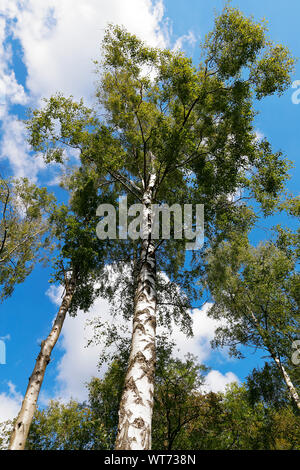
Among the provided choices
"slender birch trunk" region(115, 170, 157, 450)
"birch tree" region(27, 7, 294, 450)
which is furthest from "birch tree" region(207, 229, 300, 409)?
"slender birch trunk" region(115, 170, 157, 450)

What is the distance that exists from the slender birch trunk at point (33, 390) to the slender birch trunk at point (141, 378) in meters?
3.90

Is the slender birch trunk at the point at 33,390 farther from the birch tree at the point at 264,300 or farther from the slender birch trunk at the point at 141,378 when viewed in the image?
the birch tree at the point at 264,300

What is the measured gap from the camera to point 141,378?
3.95 meters

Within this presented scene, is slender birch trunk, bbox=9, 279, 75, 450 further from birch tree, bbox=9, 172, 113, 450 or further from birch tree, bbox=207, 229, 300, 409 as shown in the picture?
birch tree, bbox=207, 229, 300, 409

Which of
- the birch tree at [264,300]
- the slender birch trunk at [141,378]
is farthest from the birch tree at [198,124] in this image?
the birch tree at [264,300]

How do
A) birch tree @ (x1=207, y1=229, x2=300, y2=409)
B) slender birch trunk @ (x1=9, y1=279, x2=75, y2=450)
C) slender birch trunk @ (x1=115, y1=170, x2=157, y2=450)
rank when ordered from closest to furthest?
slender birch trunk @ (x1=115, y1=170, x2=157, y2=450)
slender birch trunk @ (x1=9, y1=279, x2=75, y2=450)
birch tree @ (x1=207, y1=229, x2=300, y2=409)

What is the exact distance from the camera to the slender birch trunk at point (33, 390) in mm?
5812

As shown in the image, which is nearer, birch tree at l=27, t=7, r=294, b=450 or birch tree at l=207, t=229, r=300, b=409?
birch tree at l=27, t=7, r=294, b=450

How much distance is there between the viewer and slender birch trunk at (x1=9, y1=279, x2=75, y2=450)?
5.81 meters

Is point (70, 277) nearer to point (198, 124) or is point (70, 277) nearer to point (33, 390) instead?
point (33, 390)

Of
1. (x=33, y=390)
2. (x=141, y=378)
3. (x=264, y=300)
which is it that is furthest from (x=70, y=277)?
(x=264, y=300)

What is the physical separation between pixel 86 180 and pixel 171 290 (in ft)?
22.6

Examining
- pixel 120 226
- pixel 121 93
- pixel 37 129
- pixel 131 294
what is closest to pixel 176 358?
pixel 131 294

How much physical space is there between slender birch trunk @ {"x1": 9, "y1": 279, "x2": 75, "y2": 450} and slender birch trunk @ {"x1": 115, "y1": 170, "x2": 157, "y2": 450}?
3.90 m
